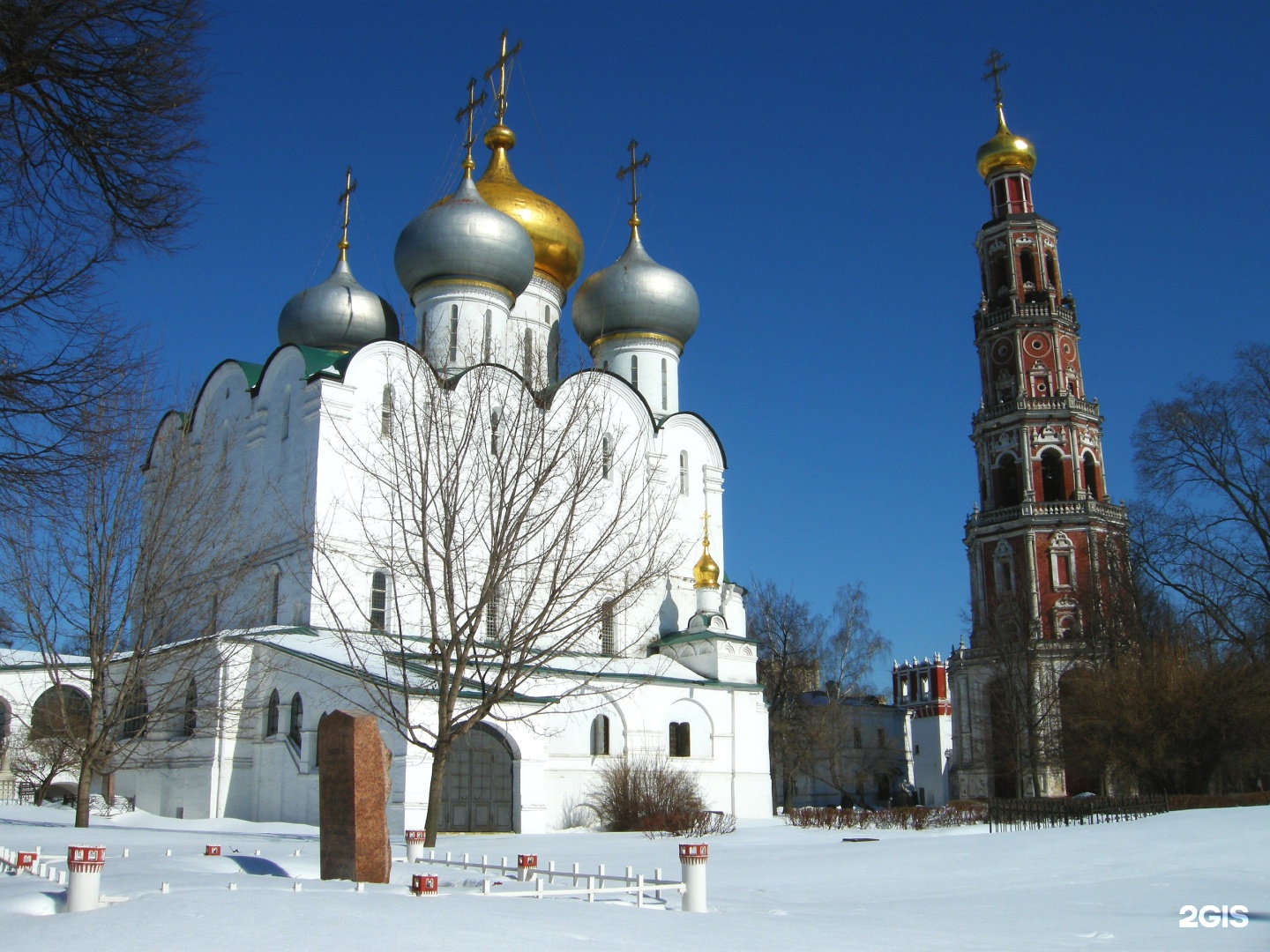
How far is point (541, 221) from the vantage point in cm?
3020

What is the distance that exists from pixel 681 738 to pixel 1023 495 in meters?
18.6

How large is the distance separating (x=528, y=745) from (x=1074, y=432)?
26127 mm

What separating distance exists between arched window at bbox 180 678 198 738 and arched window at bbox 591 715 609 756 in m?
7.56

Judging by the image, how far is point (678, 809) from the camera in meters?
20.2

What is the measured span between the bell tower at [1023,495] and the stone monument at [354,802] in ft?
85.7

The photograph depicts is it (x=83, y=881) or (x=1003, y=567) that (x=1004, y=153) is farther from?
(x=83, y=881)

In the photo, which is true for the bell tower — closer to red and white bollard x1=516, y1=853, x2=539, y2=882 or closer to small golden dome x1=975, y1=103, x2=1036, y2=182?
small golden dome x1=975, y1=103, x2=1036, y2=182

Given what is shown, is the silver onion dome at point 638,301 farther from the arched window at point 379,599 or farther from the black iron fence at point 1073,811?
the black iron fence at point 1073,811

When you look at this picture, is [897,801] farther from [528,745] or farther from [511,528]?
[511,528]

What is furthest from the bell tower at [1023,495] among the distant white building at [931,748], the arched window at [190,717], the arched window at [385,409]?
the arched window at [190,717]

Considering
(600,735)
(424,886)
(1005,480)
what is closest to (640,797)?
(600,735)

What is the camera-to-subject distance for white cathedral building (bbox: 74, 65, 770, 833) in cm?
1873

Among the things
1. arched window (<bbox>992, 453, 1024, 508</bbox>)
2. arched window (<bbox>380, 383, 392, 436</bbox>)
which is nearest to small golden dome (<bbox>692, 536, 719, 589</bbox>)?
arched window (<bbox>380, 383, 392, 436</bbox>)

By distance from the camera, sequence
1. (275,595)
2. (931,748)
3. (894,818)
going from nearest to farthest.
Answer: (894,818), (275,595), (931,748)
